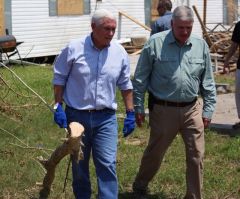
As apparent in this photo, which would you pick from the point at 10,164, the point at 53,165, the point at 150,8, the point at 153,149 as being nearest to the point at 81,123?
the point at 53,165

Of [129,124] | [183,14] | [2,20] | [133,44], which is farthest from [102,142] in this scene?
[133,44]

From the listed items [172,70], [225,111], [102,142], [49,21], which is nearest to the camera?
[102,142]

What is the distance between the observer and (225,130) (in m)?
8.51

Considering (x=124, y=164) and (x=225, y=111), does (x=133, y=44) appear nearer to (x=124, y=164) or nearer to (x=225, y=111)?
(x=225, y=111)

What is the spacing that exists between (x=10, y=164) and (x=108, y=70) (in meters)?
2.42

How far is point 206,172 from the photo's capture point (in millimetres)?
6547

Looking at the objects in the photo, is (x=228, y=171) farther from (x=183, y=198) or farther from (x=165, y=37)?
(x=165, y=37)

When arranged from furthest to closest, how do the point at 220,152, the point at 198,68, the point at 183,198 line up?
the point at 220,152 → the point at 183,198 → the point at 198,68

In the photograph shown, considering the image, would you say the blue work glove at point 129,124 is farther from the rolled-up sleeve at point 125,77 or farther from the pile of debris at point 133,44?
the pile of debris at point 133,44

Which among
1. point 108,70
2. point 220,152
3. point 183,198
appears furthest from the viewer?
point 220,152

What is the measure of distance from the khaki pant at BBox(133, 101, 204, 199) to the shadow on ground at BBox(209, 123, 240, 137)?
297 cm

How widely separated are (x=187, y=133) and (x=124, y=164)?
5.37 ft

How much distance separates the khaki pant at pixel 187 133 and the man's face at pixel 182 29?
65 centimetres

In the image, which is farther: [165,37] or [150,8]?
[150,8]
